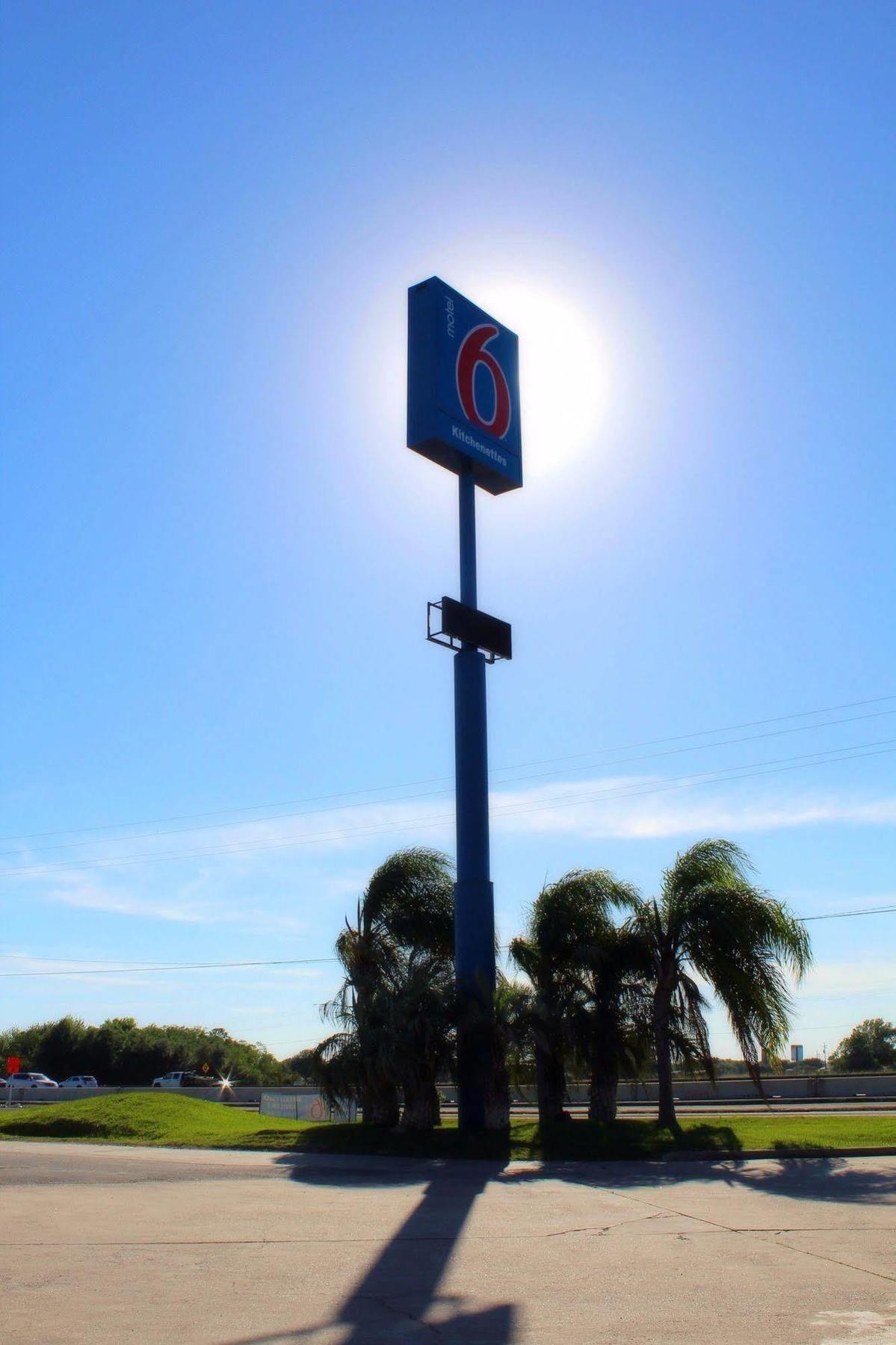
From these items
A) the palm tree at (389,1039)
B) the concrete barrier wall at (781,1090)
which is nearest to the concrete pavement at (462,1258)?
the palm tree at (389,1039)

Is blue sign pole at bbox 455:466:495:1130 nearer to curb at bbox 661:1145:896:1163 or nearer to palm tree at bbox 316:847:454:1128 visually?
palm tree at bbox 316:847:454:1128

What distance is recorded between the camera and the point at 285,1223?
11.6 meters

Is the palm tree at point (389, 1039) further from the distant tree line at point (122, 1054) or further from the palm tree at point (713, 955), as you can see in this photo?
the distant tree line at point (122, 1054)

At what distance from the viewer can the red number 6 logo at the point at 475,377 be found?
30.1 metres

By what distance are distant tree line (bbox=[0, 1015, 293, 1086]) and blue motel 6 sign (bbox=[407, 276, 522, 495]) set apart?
62310 mm

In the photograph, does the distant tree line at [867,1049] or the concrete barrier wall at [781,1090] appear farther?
the distant tree line at [867,1049]

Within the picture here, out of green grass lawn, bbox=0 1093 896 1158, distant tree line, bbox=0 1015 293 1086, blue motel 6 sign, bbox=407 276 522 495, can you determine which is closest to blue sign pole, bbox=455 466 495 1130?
green grass lawn, bbox=0 1093 896 1158

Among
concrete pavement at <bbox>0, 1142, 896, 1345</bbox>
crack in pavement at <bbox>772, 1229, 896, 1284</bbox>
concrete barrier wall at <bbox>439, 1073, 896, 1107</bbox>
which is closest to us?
concrete pavement at <bbox>0, 1142, 896, 1345</bbox>

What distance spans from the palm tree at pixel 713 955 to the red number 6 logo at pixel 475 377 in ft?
43.9

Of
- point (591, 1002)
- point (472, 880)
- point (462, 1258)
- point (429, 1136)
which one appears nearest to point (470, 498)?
point (472, 880)

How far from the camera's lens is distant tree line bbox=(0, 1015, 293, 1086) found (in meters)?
83.9

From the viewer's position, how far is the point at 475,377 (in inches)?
1205

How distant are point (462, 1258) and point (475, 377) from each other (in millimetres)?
25005

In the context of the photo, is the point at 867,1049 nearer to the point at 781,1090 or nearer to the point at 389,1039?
the point at 781,1090
